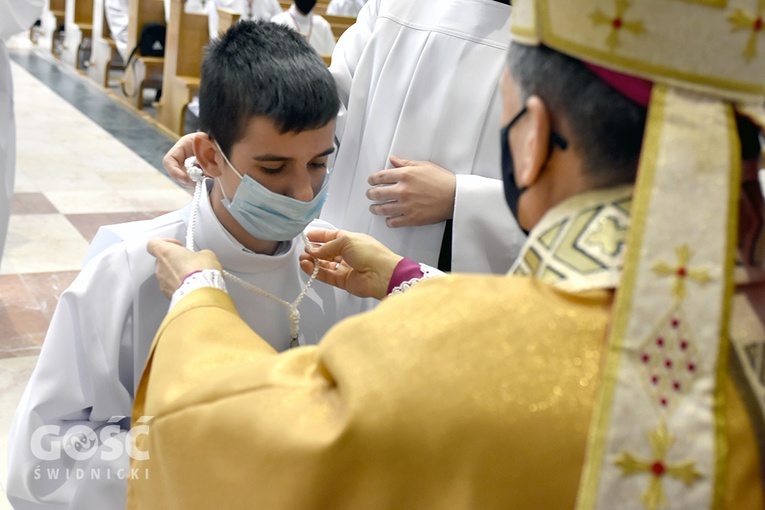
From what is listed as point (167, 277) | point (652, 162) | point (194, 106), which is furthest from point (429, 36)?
point (194, 106)

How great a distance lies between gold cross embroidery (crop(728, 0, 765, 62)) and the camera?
35.7 inches

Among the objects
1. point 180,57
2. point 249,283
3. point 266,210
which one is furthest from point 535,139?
point 180,57

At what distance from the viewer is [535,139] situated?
98cm

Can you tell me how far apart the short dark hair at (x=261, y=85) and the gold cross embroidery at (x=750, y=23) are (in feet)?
3.33

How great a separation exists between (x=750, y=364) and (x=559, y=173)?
0.91 feet

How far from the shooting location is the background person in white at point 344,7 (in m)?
11.2

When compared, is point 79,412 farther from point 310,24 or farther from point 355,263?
point 310,24

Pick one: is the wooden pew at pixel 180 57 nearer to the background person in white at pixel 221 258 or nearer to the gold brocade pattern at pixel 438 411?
the background person in white at pixel 221 258

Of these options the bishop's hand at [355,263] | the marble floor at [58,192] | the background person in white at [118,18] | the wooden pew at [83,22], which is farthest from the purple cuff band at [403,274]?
the wooden pew at [83,22]

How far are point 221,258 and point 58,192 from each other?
4339 mm

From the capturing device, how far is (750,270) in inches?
36.1

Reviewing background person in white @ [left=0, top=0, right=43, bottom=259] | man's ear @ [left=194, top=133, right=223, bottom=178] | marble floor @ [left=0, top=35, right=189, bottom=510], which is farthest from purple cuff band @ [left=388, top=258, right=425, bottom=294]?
background person in white @ [left=0, top=0, right=43, bottom=259]

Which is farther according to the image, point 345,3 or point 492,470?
point 345,3

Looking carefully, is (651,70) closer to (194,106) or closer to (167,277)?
(167,277)
